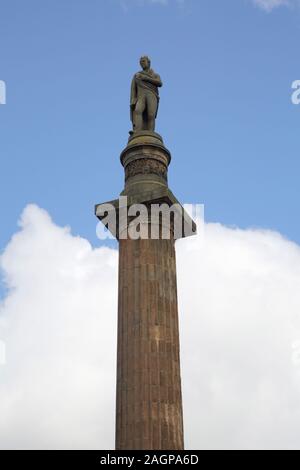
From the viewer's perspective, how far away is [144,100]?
96.9ft

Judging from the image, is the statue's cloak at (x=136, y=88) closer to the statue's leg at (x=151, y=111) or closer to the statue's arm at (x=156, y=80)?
the statue's arm at (x=156, y=80)

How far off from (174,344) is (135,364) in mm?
1716

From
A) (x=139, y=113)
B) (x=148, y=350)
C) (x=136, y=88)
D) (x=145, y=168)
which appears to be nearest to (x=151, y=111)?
(x=139, y=113)

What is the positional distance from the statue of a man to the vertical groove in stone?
625 centimetres

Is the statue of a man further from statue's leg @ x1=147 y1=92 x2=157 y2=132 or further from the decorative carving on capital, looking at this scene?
the decorative carving on capital

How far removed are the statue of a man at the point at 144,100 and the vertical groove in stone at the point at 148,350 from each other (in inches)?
246

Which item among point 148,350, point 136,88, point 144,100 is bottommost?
point 148,350

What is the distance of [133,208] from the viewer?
86.1 ft

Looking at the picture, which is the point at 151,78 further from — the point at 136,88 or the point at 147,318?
the point at 147,318

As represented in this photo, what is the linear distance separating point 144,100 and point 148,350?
459 inches
